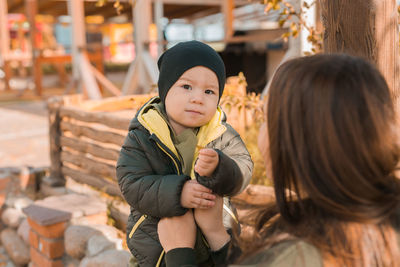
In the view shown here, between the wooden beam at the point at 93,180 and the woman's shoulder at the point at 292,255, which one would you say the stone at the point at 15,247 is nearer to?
the wooden beam at the point at 93,180

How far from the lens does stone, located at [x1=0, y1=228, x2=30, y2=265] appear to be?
3.92 metres

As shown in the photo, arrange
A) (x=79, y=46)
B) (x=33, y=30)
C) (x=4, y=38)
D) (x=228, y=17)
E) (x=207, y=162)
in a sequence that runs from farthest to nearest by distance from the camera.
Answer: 1. (x=4, y=38)
2. (x=33, y=30)
3. (x=79, y=46)
4. (x=228, y=17)
5. (x=207, y=162)

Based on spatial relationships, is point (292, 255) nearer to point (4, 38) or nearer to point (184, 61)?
point (184, 61)

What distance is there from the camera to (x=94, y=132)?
443 cm

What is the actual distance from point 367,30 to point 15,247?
3.50m

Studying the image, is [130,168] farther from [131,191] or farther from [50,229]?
[50,229]

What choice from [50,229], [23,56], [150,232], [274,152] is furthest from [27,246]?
[23,56]

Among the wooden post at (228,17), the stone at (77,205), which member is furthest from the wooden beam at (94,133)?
the wooden post at (228,17)

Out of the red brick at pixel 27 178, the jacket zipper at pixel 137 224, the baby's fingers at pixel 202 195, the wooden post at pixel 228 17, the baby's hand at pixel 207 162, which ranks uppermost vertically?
the wooden post at pixel 228 17

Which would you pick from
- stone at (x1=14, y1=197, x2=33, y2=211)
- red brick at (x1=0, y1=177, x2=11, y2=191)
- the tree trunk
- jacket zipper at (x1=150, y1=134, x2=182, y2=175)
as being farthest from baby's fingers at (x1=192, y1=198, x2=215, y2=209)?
red brick at (x1=0, y1=177, x2=11, y2=191)

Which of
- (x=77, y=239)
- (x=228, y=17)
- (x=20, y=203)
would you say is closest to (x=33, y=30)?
(x=228, y=17)

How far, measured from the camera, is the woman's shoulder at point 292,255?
1.05 metres

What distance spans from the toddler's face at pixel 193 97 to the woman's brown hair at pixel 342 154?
0.53 m

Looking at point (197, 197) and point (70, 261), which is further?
point (70, 261)
